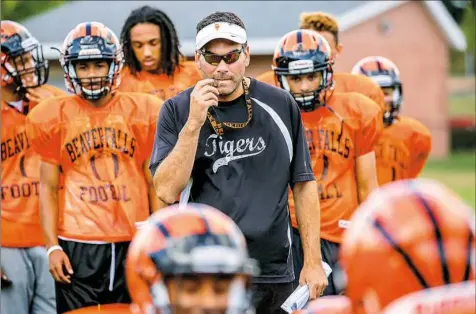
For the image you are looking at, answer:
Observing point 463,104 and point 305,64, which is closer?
point 305,64

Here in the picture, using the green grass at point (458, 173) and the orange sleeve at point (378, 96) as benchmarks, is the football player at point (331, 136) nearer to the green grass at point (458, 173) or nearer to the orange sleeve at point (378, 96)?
the orange sleeve at point (378, 96)

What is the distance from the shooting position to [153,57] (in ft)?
28.0

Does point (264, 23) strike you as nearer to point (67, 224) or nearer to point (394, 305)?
point (67, 224)

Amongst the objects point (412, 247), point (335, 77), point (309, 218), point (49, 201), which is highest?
point (412, 247)

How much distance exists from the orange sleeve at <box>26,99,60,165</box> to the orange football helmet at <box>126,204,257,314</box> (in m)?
3.83

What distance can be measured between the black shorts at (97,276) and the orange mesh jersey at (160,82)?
1721mm

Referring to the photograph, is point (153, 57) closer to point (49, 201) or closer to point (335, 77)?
point (335, 77)

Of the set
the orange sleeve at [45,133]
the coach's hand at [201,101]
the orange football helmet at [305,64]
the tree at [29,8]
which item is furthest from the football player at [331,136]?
the tree at [29,8]

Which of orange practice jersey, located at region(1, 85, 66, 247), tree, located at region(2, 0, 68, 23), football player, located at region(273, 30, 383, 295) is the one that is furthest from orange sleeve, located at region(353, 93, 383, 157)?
tree, located at region(2, 0, 68, 23)

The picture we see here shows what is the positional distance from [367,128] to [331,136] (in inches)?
8.6

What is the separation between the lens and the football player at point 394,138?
29.2 ft

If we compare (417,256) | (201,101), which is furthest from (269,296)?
(417,256)

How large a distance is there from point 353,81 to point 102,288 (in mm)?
2646

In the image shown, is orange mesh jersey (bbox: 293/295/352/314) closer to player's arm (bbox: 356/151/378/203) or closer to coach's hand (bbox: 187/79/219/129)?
coach's hand (bbox: 187/79/219/129)
